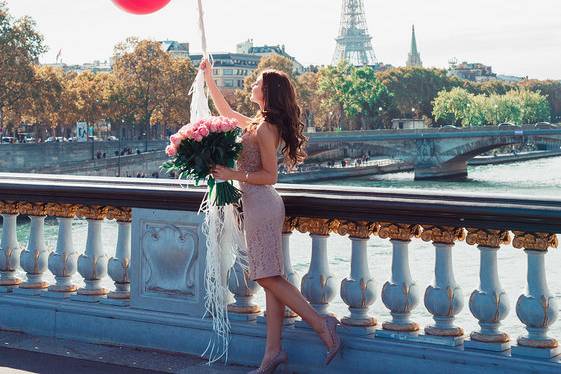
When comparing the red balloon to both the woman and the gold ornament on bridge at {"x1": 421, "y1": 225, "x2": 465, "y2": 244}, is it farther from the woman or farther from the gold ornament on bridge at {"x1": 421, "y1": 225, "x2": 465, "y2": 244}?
the gold ornament on bridge at {"x1": 421, "y1": 225, "x2": 465, "y2": 244}

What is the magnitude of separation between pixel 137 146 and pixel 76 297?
6185cm

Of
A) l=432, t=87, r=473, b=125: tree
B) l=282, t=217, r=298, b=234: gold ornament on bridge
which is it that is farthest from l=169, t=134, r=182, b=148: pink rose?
l=432, t=87, r=473, b=125: tree

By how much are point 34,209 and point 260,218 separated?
4.73 ft

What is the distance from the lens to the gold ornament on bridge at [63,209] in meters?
5.16

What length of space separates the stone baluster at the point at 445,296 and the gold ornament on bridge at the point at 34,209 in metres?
2.05

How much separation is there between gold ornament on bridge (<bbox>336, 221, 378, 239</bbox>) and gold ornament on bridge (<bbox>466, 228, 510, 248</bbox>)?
1.36ft

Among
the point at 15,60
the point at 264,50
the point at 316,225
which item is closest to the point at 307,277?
the point at 316,225

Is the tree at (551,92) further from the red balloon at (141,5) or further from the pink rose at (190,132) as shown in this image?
the pink rose at (190,132)

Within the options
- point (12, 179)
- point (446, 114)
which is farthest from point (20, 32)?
point (446, 114)

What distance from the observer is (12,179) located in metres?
5.40

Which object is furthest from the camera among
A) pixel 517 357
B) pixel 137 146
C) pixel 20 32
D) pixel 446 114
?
pixel 446 114

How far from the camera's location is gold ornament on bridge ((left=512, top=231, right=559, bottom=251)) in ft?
12.8

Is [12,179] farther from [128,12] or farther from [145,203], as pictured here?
[128,12]

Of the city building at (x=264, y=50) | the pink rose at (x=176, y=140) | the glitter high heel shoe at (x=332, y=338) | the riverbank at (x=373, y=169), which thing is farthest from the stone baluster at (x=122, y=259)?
the city building at (x=264, y=50)
